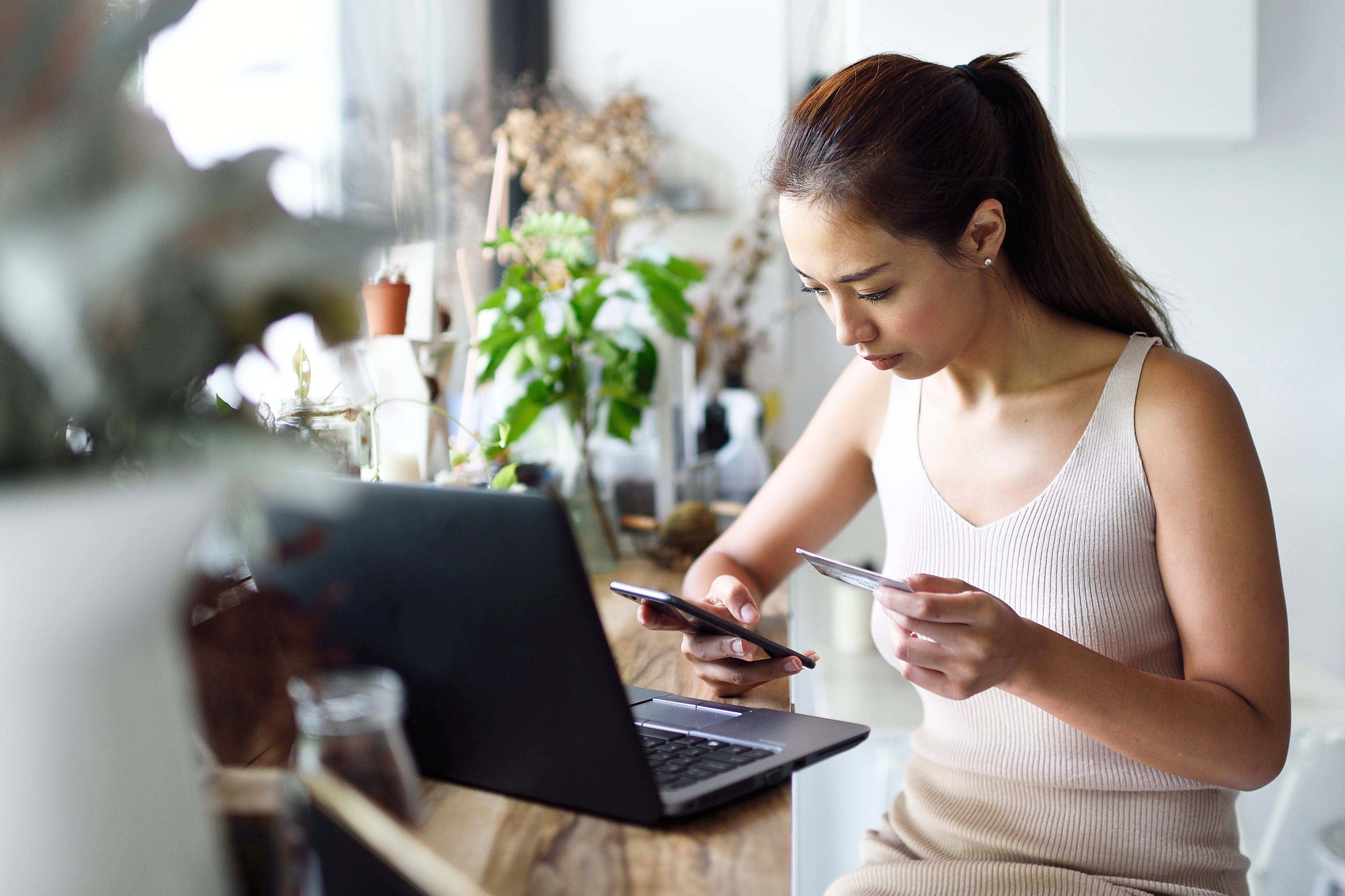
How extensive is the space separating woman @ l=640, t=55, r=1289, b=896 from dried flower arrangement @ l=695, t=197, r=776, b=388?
1282 mm

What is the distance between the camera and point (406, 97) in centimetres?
208

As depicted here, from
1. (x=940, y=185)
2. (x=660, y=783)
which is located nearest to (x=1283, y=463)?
(x=940, y=185)

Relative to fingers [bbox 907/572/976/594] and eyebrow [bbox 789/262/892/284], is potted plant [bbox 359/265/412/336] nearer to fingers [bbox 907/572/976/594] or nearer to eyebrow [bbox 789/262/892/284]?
eyebrow [bbox 789/262/892/284]

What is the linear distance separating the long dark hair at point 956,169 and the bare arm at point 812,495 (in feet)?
0.89

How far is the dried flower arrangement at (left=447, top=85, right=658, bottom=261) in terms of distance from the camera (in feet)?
7.34

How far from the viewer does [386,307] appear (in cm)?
135

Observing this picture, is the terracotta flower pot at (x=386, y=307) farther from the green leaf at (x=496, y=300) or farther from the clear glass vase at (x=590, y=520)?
the clear glass vase at (x=590, y=520)

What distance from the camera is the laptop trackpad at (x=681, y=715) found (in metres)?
0.85

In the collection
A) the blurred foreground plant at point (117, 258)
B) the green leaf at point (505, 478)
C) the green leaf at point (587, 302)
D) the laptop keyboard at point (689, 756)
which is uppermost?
the blurred foreground plant at point (117, 258)

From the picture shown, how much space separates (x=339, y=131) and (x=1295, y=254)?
1793 mm

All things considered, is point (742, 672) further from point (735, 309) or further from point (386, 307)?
point (735, 309)

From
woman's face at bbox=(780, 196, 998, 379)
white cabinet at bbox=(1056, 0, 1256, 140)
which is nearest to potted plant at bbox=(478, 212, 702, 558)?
woman's face at bbox=(780, 196, 998, 379)

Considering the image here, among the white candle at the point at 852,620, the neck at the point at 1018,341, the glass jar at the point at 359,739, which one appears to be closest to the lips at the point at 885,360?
the neck at the point at 1018,341

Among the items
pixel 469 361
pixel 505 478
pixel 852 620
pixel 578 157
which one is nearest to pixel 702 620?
pixel 505 478
